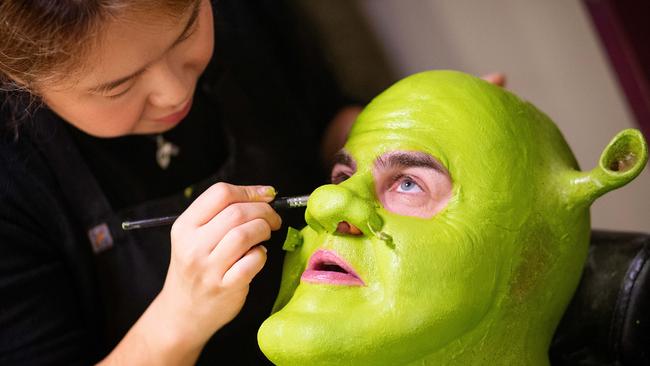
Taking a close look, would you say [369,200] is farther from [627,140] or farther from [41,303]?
[41,303]

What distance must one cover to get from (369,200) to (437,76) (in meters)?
0.26

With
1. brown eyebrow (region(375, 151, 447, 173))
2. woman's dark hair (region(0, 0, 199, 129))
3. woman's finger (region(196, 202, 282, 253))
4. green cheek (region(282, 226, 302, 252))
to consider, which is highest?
woman's dark hair (region(0, 0, 199, 129))

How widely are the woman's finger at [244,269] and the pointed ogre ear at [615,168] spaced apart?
0.51m

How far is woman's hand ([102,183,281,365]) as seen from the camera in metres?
1.02

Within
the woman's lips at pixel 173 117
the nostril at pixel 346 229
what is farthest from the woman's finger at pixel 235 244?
the woman's lips at pixel 173 117

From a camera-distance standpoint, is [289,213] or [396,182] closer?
[396,182]

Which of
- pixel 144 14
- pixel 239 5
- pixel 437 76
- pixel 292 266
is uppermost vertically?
pixel 144 14

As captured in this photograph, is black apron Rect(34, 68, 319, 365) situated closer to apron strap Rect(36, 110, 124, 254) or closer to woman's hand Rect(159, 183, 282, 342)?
apron strap Rect(36, 110, 124, 254)

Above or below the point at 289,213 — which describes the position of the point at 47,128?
above

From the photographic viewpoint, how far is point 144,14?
3.28ft

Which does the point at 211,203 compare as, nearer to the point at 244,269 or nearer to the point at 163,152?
the point at 244,269

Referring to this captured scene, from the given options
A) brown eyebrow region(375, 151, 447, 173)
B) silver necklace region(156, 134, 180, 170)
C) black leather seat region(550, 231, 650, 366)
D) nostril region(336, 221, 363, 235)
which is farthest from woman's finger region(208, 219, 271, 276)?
black leather seat region(550, 231, 650, 366)

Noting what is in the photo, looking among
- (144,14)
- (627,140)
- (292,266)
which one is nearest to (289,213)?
(292,266)

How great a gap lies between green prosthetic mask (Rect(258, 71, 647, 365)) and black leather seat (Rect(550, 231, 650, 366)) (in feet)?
0.60
